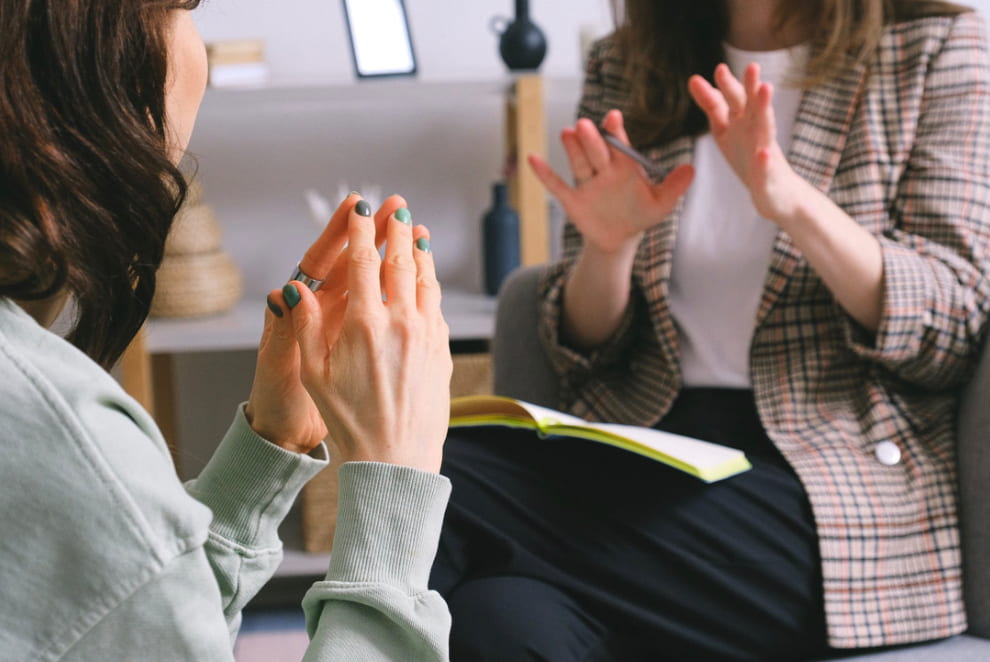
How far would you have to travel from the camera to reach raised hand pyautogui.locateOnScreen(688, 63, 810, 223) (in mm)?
1092

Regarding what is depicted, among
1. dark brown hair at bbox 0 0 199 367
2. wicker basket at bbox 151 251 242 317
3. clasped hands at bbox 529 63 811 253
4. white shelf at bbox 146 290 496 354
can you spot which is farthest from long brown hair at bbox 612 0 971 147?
wicker basket at bbox 151 251 242 317

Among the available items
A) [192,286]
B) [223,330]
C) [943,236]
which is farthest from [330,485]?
[943,236]

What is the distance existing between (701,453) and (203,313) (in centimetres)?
128

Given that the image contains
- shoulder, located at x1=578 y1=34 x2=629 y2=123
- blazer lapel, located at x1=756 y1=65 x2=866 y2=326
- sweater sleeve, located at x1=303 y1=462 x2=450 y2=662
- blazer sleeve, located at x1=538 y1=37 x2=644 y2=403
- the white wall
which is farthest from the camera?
the white wall

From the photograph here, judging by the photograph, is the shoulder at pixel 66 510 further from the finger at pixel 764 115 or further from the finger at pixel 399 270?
the finger at pixel 764 115

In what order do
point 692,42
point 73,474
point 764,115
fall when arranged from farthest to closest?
point 692,42 → point 764,115 → point 73,474

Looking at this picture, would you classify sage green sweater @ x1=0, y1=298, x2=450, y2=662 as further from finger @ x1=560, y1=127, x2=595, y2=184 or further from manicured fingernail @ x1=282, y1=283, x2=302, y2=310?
finger @ x1=560, y1=127, x2=595, y2=184

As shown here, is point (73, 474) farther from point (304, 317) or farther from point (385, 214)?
point (385, 214)

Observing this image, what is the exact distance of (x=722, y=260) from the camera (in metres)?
1.28

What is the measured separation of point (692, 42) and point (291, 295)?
92 centimetres

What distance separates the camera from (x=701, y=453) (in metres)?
1.03

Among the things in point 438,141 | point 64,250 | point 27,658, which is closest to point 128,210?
point 64,250

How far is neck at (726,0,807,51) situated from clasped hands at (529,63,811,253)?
181 mm

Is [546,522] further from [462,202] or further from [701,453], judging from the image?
[462,202]
